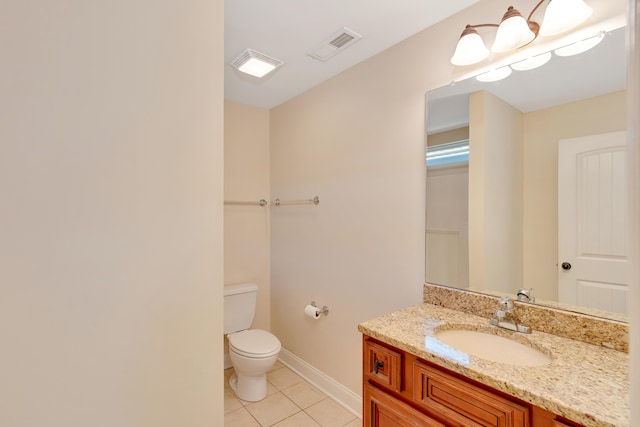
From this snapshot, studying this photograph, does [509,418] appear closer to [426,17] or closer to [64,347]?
[64,347]

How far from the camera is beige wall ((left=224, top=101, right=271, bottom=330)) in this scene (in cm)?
271

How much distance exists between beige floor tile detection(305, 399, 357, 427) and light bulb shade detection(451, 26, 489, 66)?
2.28 metres

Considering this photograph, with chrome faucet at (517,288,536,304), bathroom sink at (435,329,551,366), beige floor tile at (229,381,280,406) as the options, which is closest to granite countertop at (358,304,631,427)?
bathroom sink at (435,329,551,366)

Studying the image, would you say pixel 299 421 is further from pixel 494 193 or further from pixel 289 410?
pixel 494 193

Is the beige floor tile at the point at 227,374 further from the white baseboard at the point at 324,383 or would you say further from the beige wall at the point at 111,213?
the beige wall at the point at 111,213

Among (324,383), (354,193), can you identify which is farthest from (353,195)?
(324,383)

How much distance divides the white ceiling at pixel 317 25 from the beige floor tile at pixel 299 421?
2.47 m

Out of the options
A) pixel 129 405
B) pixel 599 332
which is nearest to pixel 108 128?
pixel 129 405

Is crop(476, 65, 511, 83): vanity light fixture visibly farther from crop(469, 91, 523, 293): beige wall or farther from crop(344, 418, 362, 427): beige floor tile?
crop(344, 418, 362, 427): beige floor tile

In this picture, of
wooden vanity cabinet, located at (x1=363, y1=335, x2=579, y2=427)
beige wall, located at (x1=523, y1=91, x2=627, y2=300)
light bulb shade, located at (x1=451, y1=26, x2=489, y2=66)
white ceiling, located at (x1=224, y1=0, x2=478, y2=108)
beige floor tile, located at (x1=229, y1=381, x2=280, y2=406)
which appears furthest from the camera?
beige floor tile, located at (x1=229, y1=381, x2=280, y2=406)

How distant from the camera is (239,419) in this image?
198cm

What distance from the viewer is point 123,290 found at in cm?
87

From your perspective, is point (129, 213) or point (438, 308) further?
point (438, 308)

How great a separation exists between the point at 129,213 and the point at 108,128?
0.84 ft
